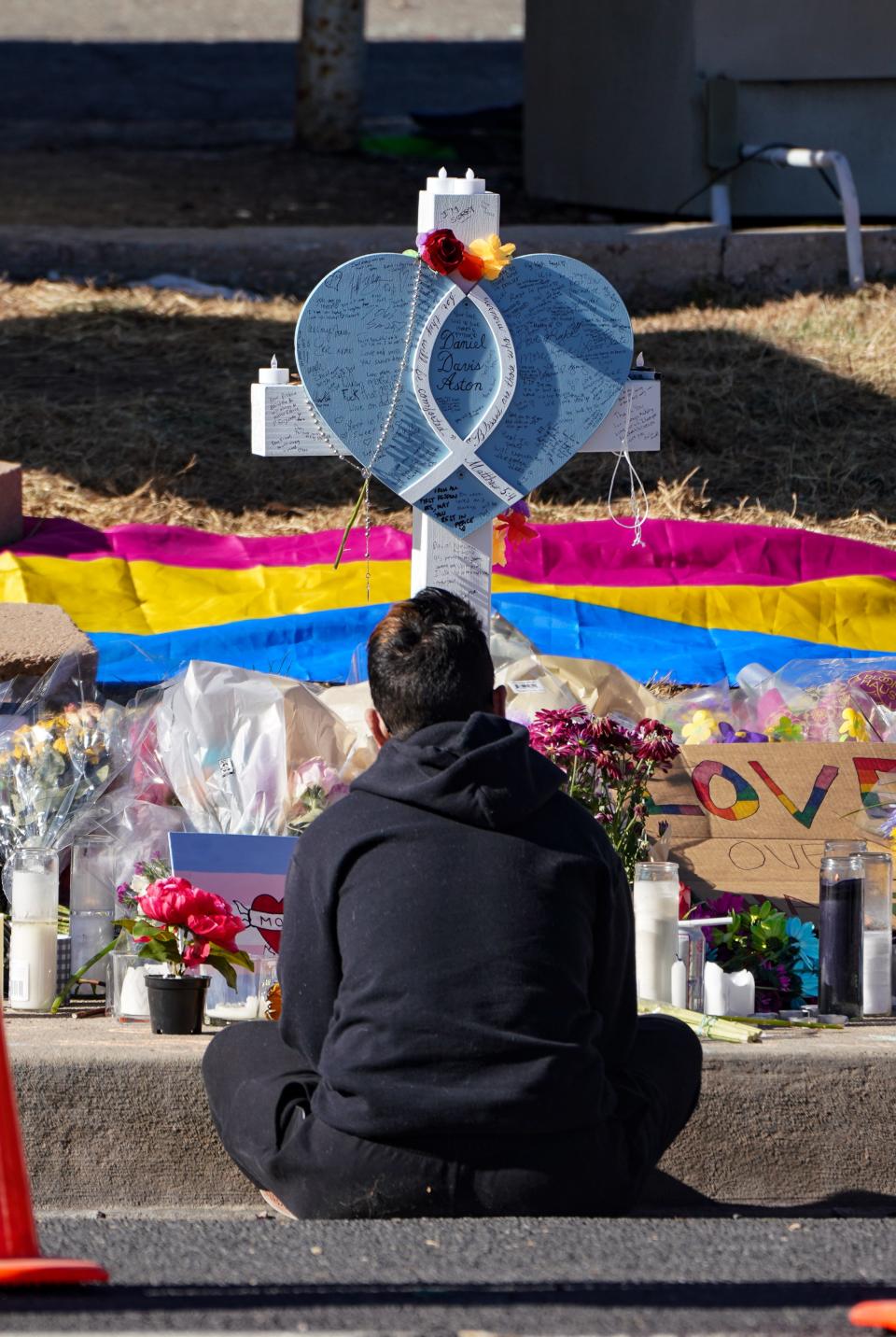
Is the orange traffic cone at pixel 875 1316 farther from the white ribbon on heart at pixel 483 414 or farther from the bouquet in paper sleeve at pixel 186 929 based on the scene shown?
the white ribbon on heart at pixel 483 414

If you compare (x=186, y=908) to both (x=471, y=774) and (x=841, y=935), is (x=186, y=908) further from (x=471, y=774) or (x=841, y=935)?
(x=841, y=935)

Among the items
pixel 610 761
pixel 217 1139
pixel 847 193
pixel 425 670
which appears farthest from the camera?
pixel 847 193

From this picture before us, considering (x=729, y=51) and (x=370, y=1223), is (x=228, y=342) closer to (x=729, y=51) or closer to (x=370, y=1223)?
(x=729, y=51)

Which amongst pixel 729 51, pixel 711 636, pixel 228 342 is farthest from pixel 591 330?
pixel 729 51

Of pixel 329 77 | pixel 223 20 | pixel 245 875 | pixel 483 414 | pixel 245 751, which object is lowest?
pixel 245 875

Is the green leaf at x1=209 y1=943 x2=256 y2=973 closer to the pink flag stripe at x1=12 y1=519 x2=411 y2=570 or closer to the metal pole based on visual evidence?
the pink flag stripe at x1=12 y1=519 x2=411 y2=570

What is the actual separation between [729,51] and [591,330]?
19.3 ft

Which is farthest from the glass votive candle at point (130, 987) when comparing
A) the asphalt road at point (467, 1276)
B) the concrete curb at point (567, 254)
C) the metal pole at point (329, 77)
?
the metal pole at point (329, 77)

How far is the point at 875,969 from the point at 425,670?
1.40m

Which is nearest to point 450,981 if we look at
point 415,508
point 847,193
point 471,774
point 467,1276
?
point 471,774

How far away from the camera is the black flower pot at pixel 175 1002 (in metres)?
3.75

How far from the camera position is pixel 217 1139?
3.60 meters

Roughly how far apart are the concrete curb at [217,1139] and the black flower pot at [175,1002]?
0.05 m

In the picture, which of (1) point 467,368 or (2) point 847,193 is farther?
(2) point 847,193
